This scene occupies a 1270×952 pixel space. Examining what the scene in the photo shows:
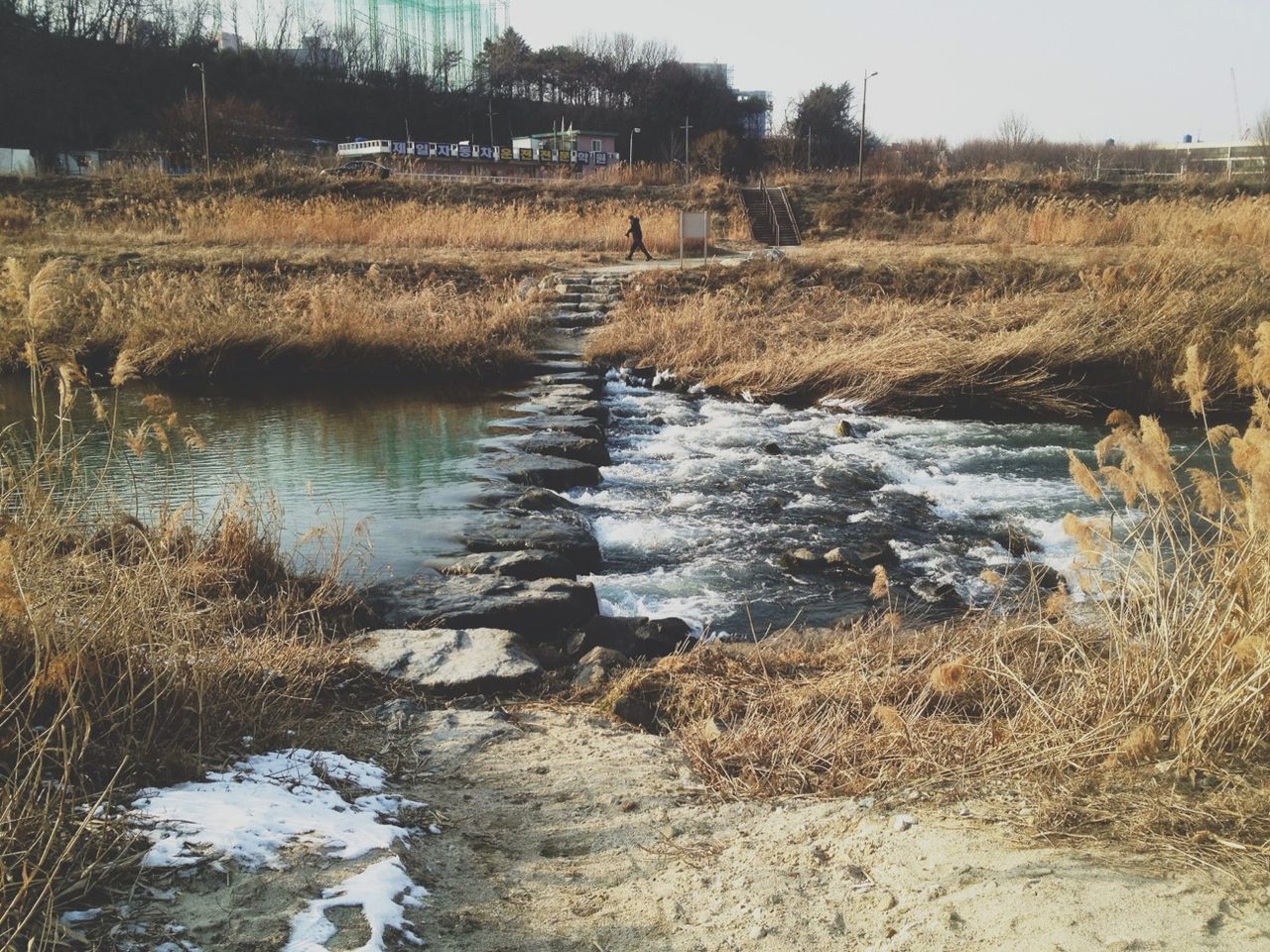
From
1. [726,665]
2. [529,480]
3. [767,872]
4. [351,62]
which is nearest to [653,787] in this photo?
[767,872]

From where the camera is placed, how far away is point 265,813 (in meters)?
2.49

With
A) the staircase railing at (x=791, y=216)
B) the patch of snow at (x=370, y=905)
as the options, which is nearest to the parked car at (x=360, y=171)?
the staircase railing at (x=791, y=216)

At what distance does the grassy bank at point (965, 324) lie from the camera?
1142 centimetres

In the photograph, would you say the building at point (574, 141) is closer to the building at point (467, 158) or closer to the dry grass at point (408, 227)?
the building at point (467, 158)

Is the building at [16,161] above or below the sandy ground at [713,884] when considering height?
above

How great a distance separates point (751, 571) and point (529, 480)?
2.39 metres

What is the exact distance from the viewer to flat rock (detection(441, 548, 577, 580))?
18.2 feet

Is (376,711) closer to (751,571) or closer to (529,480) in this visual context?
(751,571)

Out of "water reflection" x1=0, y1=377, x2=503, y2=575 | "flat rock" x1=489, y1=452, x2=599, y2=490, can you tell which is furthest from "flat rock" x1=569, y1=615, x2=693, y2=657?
"flat rock" x1=489, y1=452, x2=599, y2=490

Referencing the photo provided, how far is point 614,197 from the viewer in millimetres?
28797

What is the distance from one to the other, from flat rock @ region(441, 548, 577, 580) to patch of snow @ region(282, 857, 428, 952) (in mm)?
3143

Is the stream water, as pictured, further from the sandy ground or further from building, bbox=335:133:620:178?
building, bbox=335:133:620:178

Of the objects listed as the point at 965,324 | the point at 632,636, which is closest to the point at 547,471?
the point at 632,636

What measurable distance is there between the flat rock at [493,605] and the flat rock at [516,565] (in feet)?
0.71
